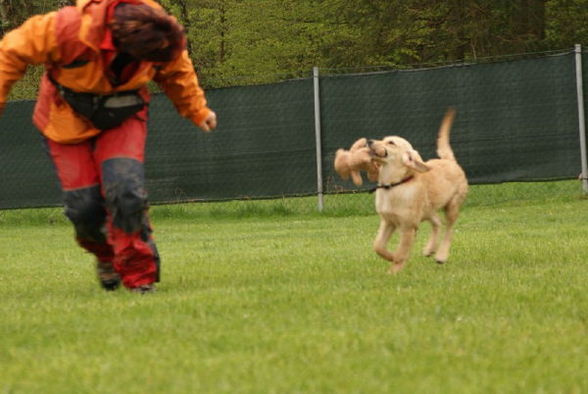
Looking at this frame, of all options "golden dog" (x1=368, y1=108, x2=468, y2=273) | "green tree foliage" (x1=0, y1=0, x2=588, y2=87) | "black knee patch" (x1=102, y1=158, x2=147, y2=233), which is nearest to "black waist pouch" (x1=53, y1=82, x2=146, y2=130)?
"black knee patch" (x1=102, y1=158, x2=147, y2=233)

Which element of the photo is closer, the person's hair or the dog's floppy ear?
the person's hair

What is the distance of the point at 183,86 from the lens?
272 inches

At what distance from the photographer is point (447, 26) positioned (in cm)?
2934

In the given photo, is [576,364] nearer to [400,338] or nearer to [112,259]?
[400,338]

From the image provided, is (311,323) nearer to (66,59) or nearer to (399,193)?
(66,59)

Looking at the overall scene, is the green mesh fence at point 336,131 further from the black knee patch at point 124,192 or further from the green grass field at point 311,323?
the black knee patch at point 124,192

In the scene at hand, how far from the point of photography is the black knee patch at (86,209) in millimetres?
6719

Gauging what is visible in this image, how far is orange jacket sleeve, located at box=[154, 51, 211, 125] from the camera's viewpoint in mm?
6816

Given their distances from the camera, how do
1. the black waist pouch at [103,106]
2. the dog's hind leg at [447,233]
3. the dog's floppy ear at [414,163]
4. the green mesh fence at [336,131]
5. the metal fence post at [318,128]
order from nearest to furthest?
the black waist pouch at [103,106] < the dog's floppy ear at [414,163] < the dog's hind leg at [447,233] < the green mesh fence at [336,131] < the metal fence post at [318,128]

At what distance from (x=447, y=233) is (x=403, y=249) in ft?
2.89

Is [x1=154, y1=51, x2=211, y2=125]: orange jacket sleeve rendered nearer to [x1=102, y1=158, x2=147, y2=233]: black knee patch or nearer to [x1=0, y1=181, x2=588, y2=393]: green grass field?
[x1=102, y1=158, x2=147, y2=233]: black knee patch

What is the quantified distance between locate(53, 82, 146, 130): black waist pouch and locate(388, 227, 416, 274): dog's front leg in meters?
1.96

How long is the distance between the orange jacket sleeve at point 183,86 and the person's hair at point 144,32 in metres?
0.39

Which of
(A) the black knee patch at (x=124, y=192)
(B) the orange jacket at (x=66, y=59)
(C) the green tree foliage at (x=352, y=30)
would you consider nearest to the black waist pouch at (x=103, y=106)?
(B) the orange jacket at (x=66, y=59)
